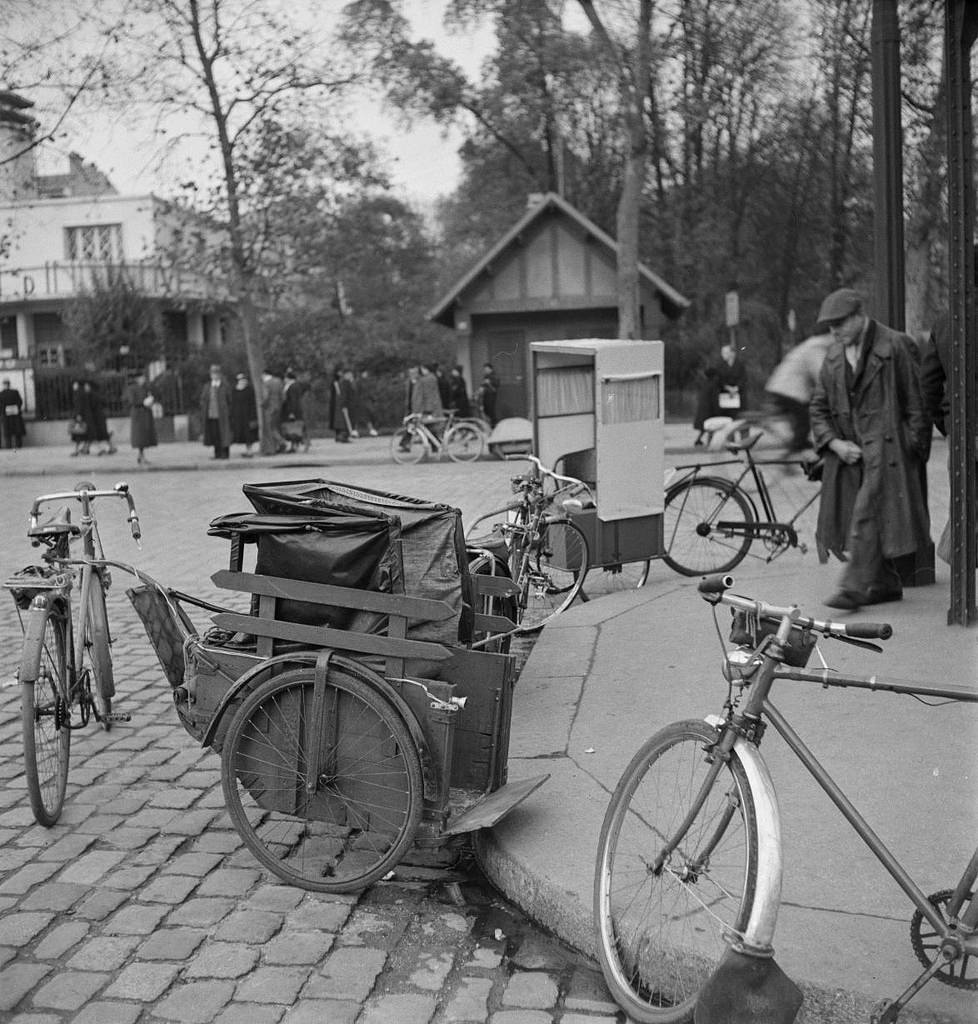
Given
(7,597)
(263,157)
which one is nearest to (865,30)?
(263,157)

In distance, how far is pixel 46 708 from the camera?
5.02 meters

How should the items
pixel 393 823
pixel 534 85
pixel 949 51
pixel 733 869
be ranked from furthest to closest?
pixel 534 85 → pixel 949 51 → pixel 393 823 → pixel 733 869

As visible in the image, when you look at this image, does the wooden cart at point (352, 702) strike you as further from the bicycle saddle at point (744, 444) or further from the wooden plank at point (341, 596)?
the bicycle saddle at point (744, 444)

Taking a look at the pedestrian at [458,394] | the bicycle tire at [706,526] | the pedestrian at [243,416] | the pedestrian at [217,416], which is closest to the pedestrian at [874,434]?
the bicycle tire at [706,526]

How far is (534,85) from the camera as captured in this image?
1298 inches

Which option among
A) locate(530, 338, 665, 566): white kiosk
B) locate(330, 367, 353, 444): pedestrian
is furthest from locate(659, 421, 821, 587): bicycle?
locate(330, 367, 353, 444): pedestrian

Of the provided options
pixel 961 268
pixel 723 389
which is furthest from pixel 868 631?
pixel 723 389

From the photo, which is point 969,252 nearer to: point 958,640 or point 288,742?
point 958,640

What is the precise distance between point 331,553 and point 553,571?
490 cm

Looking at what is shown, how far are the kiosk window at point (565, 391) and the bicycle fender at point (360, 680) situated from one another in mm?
5698

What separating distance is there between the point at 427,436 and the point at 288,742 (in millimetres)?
19772

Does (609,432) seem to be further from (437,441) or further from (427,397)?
(427,397)

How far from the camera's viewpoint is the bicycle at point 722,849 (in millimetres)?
3076

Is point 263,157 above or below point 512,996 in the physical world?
above
